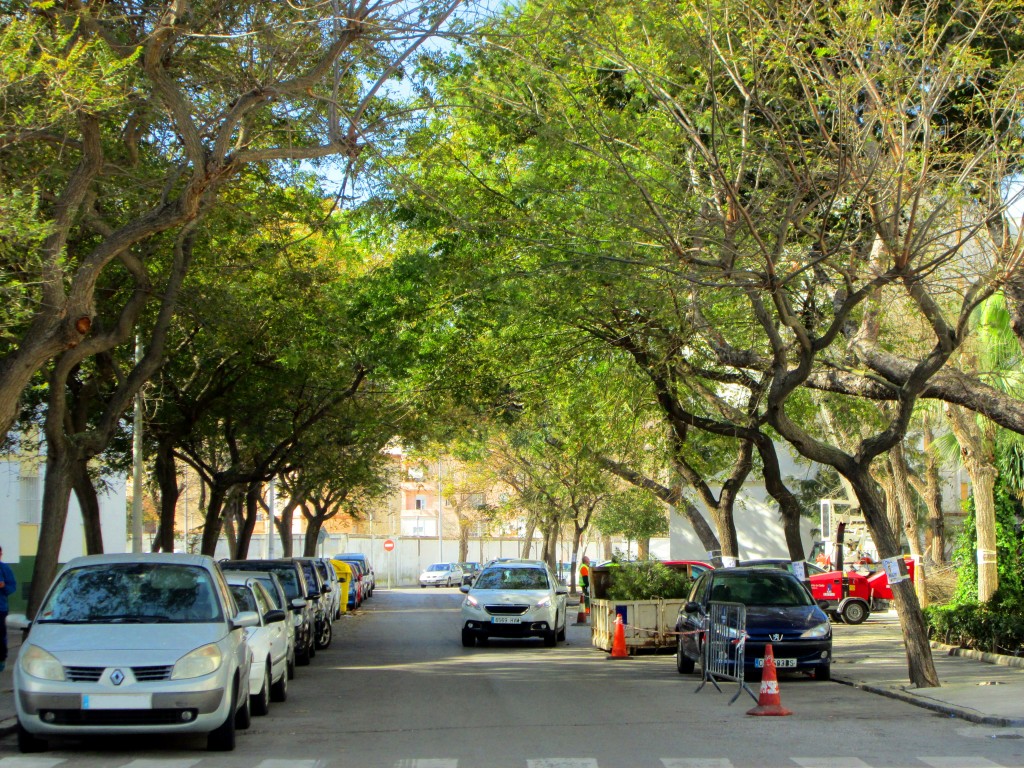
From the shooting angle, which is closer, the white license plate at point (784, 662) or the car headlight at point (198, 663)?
the car headlight at point (198, 663)

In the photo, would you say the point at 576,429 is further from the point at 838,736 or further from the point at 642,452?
the point at 838,736

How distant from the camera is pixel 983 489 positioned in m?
20.7

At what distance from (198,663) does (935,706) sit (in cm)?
822

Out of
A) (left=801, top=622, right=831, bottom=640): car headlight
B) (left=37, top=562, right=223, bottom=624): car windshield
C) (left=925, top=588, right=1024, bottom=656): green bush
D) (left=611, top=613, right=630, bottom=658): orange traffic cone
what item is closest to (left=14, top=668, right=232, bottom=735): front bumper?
(left=37, top=562, right=223, bottom=624): car windshield

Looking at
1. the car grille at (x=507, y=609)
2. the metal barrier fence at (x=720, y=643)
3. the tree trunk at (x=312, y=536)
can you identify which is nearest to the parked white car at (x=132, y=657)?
the metal barrier fence at (x=720, y=643)

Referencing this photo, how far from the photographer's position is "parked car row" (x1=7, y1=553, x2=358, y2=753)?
957 cm

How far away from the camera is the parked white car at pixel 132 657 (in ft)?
31.4

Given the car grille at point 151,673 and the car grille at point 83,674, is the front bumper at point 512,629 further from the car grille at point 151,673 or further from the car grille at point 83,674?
the car grille at point 83,674

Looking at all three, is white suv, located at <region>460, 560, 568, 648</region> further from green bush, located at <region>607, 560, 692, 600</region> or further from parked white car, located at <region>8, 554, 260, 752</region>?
parked white car, located at <region>8, 554, 260, 752</region>

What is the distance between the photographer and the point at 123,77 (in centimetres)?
1296

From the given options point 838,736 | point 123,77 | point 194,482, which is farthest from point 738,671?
point 194,482

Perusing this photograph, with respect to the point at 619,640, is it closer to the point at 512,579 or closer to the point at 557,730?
the point at 512,579

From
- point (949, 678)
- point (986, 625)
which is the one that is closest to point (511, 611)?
point (986, 625)

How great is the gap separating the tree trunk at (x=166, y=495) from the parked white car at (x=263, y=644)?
8.60 m
